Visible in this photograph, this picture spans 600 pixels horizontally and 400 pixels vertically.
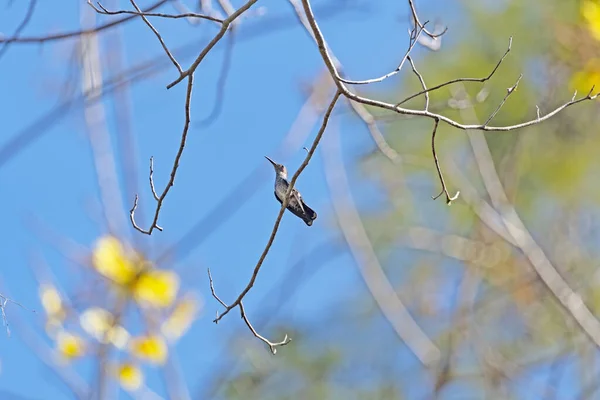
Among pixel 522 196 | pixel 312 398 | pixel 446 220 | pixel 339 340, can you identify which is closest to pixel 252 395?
pixel 312 398

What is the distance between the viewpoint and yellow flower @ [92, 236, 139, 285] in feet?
9.72

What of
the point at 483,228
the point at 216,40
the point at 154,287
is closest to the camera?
the point at 216,40

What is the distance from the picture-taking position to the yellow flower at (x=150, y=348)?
2.97m

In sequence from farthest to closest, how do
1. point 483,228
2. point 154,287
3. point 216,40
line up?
point 483,228, point 154,287, point 216,40

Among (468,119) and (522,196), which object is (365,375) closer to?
(522,196)

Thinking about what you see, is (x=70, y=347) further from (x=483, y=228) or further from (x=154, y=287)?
(x=483, y=228)

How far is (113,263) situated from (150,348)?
33cm

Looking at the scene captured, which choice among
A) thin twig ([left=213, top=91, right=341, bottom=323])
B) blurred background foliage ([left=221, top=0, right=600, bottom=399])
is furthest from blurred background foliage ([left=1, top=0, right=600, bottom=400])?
thin twig ([left=213, top=91, right=341, bottom=323])

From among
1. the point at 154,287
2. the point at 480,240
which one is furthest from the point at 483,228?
the point at 154,287

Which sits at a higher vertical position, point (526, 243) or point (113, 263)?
point (526, 243)

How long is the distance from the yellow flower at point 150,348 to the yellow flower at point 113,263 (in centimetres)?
22

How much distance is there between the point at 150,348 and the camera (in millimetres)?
2986

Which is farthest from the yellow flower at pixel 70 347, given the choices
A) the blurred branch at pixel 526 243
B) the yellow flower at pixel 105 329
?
the blurred branch at pixel 526 243

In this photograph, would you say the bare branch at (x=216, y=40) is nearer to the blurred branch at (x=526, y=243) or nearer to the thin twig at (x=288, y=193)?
the thin twig at (x=288, y=193)
